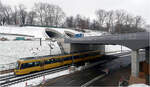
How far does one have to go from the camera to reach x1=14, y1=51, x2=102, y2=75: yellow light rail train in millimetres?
19016

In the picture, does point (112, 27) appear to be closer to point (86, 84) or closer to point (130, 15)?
point (130, 15)

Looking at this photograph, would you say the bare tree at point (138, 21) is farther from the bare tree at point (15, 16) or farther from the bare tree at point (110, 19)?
the bare tree at point (15, 16)

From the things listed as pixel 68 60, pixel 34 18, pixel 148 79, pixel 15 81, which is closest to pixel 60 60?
pixel 68 60

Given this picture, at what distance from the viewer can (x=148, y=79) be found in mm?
16688

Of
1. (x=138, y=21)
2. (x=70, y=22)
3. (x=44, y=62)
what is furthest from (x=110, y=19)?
(x=44, y=62)

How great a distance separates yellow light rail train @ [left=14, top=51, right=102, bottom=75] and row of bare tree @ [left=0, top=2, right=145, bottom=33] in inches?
2170

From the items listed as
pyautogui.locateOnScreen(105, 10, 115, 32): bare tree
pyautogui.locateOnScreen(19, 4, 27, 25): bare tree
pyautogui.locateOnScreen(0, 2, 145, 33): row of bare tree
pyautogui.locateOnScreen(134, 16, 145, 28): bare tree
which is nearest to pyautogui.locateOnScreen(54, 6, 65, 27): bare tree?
pyautogui.locateOnScreen(0, 2, 145, 33): row of bare tree

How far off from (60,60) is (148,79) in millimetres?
17124

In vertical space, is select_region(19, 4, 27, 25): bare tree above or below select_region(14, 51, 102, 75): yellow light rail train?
above

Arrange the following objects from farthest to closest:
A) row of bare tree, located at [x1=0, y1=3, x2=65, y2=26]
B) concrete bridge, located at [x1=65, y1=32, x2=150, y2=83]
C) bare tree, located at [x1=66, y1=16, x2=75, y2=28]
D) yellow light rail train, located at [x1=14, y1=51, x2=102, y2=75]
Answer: bare tree, located at [x1=66, y1=16, x2=75, y2=28] → row of bare tree, located at [x1=0, y1=3, x2=65, y2=26] → yellow light rail train, located at [x1=14, y1=51, x2=102, y2=75] → concrete bridge, located at [x1=65, y1=32, x2=150, y2=83]

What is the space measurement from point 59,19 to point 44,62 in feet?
230

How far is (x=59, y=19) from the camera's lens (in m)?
88.2

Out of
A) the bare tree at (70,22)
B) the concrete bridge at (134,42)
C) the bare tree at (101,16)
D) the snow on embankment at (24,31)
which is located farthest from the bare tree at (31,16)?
the concrete bridge at (134,42)

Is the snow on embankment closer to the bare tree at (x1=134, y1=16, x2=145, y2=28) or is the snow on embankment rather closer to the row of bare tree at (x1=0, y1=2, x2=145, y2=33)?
the row of bare tree at (x1=0, y1=2, x2=145, y2=33)
